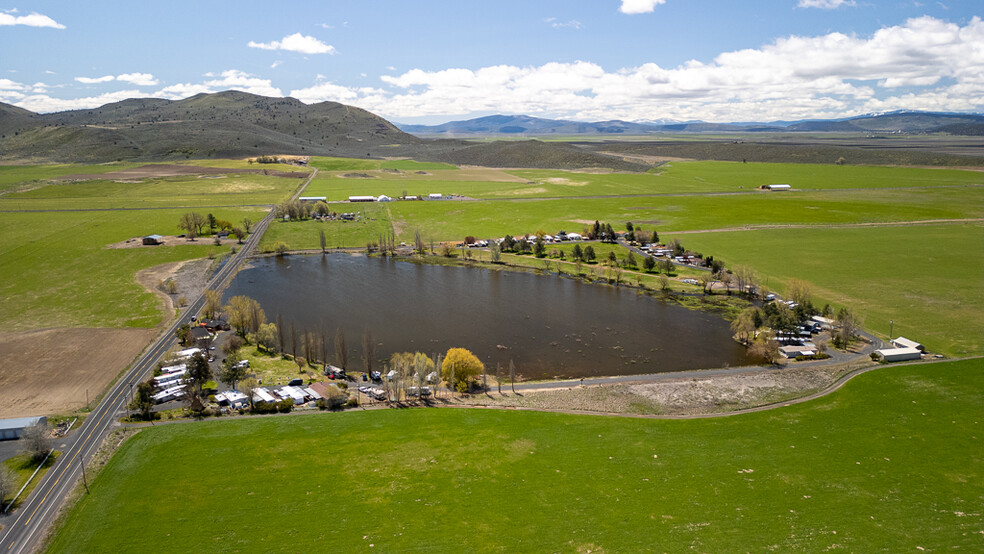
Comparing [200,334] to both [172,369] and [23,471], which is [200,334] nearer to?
[172,369]

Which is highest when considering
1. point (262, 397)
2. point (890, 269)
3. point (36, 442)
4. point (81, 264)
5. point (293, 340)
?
point (81, 264)

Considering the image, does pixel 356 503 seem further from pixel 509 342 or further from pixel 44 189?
pixel 44 189

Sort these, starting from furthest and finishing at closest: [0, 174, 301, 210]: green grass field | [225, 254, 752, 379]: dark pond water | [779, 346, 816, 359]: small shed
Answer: [0, 174, 301, 210]: green grass field < [225, 254, 752, 379]: dark pond water < [779, 346, 816, 359]: small shed

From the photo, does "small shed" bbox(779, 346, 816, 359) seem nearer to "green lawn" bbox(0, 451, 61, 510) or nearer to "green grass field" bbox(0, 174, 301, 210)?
"green lawn" bbox(0, 451, 61, 510)

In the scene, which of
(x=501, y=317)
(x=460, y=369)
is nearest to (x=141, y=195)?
(x=501, y=317)

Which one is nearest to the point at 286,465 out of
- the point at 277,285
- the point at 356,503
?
the point at 356,503

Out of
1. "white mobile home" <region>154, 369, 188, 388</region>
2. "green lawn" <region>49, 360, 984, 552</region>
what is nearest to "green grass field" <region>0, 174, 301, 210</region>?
"white mobile home" <region>154, 369, 188, 388</region>
